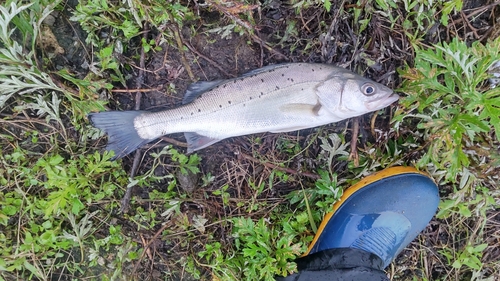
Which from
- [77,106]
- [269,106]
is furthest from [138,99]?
[269,106]

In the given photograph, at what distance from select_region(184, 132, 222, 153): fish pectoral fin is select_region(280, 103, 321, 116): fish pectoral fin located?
0.59 meters

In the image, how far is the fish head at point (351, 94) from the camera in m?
2.81

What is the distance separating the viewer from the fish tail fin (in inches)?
Result: 116

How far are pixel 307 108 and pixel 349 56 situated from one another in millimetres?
663

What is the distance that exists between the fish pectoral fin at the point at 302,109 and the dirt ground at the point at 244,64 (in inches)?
16.0

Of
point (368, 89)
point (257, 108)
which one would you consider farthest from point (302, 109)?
point (368, 89)

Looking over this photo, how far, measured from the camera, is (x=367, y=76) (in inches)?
126

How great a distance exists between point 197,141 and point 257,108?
53cm

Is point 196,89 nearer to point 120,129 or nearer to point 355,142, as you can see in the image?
point 120,129

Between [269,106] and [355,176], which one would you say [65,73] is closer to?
[269,106]

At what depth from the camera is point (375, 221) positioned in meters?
3.24

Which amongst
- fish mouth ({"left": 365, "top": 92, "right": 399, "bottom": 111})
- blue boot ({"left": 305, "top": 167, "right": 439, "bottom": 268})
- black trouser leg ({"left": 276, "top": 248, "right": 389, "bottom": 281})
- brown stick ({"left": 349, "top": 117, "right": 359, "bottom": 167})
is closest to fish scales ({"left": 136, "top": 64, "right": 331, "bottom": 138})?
fish mouth ({"left": 365, "top": 92, "right": 399, "bottom": 111})

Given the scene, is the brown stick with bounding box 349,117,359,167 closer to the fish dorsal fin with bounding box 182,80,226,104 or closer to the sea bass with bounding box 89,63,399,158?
the sea bass with bounding box 89,63,399,158

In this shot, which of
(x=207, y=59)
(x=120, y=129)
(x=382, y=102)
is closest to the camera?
(x=382, y=102)
